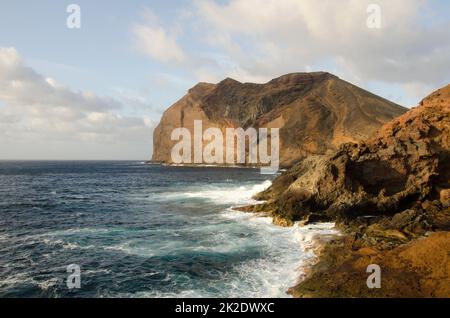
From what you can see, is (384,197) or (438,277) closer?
(438,277)

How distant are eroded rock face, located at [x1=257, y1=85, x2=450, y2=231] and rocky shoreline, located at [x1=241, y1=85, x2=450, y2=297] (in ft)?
0.28

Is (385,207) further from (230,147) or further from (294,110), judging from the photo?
(230,147)

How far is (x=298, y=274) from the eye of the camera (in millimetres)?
17359

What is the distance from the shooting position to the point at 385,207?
98.5 feet

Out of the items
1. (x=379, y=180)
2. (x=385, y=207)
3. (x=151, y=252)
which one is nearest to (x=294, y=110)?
(x=379, y=180)

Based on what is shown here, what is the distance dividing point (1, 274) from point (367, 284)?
18786mm

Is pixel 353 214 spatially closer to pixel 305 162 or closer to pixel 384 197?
pixel 384 197

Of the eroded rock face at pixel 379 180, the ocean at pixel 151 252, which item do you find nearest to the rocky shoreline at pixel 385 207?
the eroded rock face at pixel 379 180

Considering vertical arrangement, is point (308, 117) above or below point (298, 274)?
above

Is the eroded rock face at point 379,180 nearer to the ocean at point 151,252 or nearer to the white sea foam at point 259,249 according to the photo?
the white sea foam at point 259,249

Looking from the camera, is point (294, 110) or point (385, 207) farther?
point (294, 110)

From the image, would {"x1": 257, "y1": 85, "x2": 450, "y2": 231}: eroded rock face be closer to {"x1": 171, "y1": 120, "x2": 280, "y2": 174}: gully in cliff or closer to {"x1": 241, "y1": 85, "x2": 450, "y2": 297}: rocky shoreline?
{"x1": 241, "y1": 85, "x2": 450, "y2": 297}: rocky shoreline

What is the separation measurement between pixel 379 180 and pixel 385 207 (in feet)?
13.5
